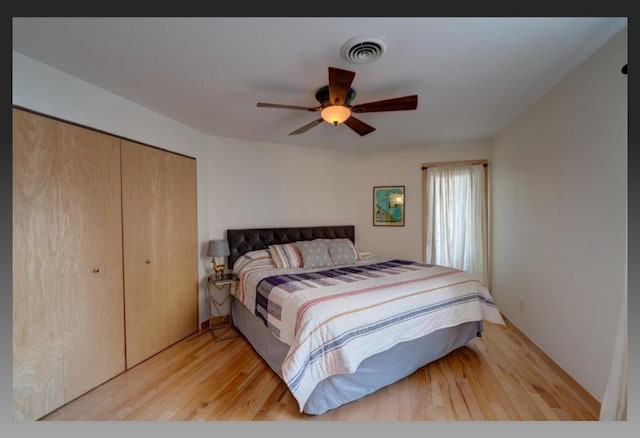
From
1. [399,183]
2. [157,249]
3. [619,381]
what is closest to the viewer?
[619,381]

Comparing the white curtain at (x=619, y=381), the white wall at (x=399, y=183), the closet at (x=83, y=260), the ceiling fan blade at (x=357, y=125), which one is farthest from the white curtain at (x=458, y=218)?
the closet at (x=83, y=260)

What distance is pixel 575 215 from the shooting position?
182cm

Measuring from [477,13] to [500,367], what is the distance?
259 centimetres

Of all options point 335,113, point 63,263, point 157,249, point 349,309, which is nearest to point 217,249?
point 157,249

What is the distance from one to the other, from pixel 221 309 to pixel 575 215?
3.65m

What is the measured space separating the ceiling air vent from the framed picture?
8.76ft

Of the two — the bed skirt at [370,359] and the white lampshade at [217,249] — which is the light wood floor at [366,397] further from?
the white lampshade at [217,249]

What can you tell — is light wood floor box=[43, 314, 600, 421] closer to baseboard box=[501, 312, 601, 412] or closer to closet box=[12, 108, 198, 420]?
baseboard box=[501, 312, 601, 412]

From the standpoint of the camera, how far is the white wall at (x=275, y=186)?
3264 mm

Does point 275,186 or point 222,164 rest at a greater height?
point 222,164

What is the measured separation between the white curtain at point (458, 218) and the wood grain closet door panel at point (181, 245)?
3319 mm

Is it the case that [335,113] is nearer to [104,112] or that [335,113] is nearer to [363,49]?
[363,49]

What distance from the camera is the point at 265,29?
1.38m

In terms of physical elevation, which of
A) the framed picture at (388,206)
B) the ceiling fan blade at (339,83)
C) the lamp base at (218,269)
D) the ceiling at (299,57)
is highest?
the ceiling at (299,57)
